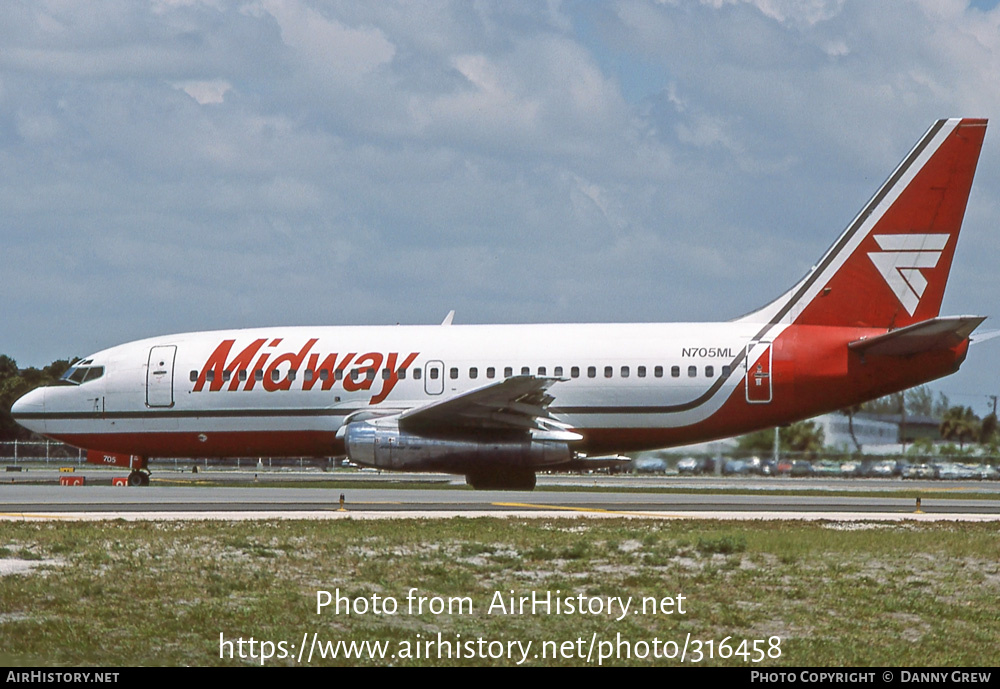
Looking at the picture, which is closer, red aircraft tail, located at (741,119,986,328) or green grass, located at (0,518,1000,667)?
green grass, located at (0,518,1000,667)

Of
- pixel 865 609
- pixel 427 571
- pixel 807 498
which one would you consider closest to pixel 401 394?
pixel 807 498

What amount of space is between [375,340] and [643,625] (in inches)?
766

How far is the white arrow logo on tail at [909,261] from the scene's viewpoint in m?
28.9

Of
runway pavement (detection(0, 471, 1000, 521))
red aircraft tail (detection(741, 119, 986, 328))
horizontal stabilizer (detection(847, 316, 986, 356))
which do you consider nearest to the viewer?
runway pavement (detection(0, 471, 1000, 521))

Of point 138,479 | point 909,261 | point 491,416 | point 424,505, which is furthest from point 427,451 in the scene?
point 909,261

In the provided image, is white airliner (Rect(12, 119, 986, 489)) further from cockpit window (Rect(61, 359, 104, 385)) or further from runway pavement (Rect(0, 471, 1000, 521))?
cockpit window (Rect(61, 359, 104, 385))

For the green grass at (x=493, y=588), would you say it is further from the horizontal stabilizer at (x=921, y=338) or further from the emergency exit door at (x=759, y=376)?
the emergency exit door at (x=759, y=376)

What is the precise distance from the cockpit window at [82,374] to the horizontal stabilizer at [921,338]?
17.9m

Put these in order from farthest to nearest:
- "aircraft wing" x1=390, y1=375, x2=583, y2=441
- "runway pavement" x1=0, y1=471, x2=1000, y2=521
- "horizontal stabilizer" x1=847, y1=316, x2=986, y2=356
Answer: "aircraft wing" x1=390, y1=375, x2=583, y2=441, "horizontal stabilizer" x1=847, y1=316, x2=986, y2=356, "runway pavement" x1=0, y1=471, x2=1000, y2=521

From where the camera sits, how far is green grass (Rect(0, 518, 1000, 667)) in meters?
11.3

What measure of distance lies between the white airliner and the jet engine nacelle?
37 mm

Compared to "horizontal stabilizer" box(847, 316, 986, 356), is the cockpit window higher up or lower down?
lower down

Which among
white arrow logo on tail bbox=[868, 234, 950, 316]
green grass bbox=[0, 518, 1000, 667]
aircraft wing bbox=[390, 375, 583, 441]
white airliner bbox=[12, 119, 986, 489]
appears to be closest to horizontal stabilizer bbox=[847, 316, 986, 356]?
white airliner bbox=[12, 119, 986, 489]

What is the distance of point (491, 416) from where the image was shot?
28.5 metres
